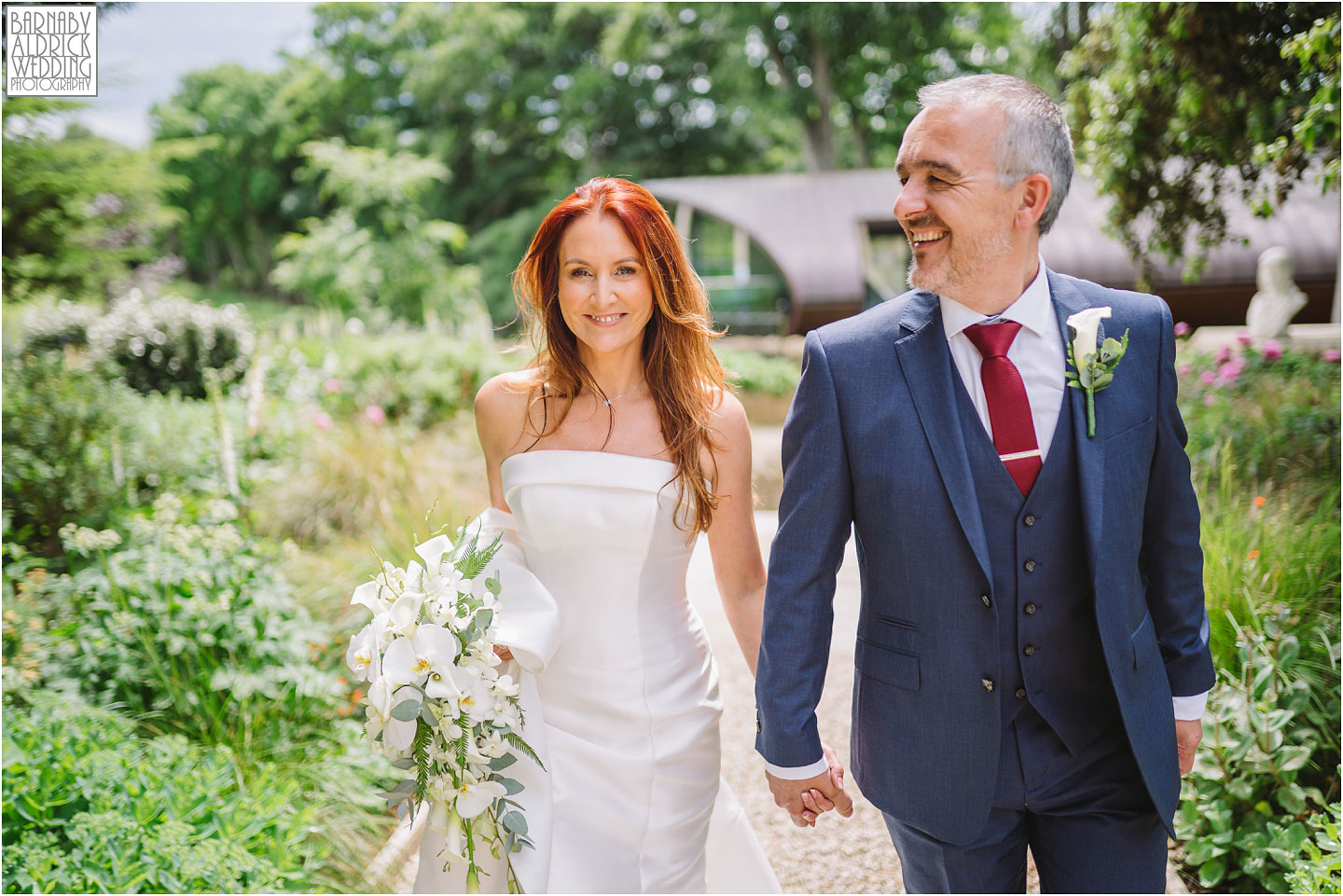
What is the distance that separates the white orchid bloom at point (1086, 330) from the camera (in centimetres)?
193

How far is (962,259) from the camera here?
1.99 metres

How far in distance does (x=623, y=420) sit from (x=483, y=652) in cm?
92

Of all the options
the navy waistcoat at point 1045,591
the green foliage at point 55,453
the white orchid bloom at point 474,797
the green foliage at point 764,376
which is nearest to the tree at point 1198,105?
the navy waistcoat at point 1045,591

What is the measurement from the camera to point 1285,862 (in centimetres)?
288

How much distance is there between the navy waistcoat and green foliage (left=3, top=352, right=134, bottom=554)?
216 inches

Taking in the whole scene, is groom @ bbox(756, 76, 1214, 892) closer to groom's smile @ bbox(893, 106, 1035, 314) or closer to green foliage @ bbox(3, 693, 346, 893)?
groom's smile @ bbox(893, 106, 1035, 314)

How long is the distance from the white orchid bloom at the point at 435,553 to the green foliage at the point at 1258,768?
2755 mm

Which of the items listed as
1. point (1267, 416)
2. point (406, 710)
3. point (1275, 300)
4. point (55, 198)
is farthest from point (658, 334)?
point (1275, 300)

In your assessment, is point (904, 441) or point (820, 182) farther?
point (820, 182)

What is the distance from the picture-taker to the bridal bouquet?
6.68ft

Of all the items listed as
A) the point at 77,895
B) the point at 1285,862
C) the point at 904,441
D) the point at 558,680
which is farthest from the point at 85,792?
the point at 1285,862

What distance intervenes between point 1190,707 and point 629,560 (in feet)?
4.80

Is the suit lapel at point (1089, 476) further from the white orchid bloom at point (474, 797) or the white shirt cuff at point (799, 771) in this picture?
the white orchid bloom at point (474, 797)

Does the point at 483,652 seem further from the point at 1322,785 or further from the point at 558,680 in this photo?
the point at 1322,785
